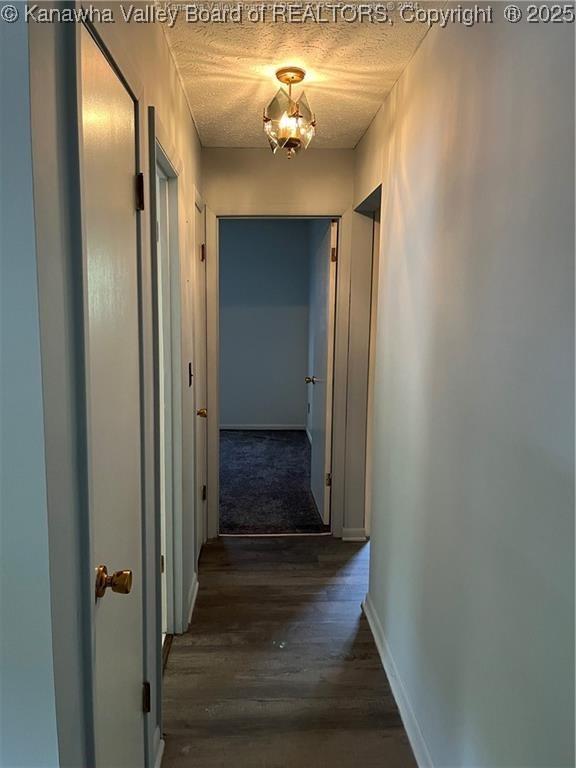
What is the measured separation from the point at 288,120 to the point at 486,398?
1.45 metres

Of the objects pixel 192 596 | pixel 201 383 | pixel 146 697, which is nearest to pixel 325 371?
pixel 201 383

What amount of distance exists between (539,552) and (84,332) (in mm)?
935

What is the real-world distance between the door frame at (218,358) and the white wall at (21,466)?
2.44 m

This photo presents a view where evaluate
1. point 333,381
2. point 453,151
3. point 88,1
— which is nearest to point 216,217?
point 333,381

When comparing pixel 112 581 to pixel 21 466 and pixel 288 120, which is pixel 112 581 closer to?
→ pixel 21 466

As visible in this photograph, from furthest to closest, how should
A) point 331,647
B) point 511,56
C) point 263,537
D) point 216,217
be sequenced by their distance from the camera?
point 263,537 → point 216,217 → point 331,647 → point 511,56

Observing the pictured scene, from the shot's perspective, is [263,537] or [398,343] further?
[263,537]

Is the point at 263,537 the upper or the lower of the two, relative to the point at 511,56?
lower

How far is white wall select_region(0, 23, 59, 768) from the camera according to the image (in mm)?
718

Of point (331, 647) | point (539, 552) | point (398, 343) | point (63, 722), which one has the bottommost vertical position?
point (331, 647)

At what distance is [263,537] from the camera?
11.1 ft

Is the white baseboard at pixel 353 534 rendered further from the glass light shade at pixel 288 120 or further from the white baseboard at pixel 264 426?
the white baseboard at pixel 264 426

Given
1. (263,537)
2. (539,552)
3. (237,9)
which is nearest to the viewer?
(539,552)

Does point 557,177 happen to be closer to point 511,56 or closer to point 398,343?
point 511,56
